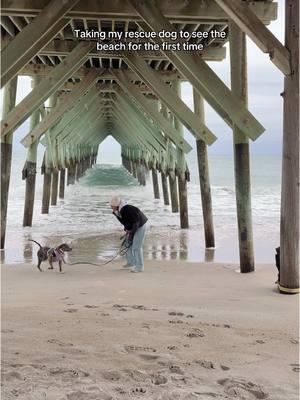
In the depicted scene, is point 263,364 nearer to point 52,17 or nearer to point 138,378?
point 138,378

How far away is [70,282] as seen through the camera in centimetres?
498

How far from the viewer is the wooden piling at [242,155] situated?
216 inches

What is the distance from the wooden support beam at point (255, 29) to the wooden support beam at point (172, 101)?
3.05 meters

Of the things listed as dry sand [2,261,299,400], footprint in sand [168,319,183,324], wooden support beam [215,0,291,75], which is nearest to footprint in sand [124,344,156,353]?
dry sand [2,261,299,400]

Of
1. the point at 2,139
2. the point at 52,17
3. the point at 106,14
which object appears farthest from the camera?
the point at 2,139

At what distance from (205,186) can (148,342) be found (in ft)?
19.8

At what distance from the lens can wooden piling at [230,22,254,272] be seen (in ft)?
18.0

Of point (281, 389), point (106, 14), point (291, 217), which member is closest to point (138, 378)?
point (281, 389)

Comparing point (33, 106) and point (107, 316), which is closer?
point (107, 316)

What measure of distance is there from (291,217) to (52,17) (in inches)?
120

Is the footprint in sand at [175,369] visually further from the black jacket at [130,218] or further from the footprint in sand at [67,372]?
the black jacket at [130,218]

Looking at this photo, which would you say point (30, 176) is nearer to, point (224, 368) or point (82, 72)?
point (82, 72)

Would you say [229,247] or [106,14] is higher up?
[106,14]

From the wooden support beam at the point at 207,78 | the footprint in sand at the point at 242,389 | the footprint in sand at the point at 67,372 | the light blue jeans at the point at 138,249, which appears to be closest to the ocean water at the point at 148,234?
the light blue jeans at the point at 138,249
